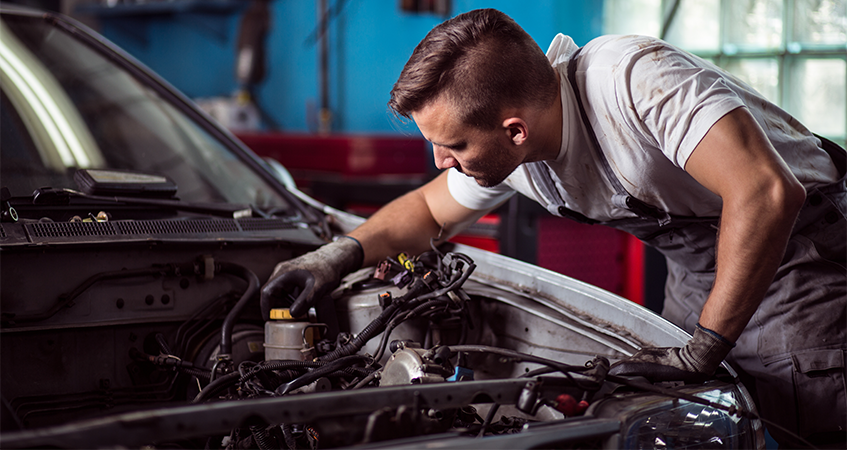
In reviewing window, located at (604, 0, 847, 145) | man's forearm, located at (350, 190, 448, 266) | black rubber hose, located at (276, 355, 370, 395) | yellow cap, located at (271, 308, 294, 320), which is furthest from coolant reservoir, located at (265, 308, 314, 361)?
window, located at (604, 0, 847, 145)

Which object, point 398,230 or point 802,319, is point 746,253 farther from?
point 398,230

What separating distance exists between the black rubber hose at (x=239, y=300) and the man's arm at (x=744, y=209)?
104cm

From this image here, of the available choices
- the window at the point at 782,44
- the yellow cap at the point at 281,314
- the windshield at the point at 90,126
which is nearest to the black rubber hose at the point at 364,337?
the yellow cap at the point at 281,314

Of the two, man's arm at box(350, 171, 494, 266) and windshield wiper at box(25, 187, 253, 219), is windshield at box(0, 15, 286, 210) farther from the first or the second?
man's arm at box(350, 171, 494, 266)

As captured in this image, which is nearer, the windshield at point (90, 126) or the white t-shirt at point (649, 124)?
the white t-shirt at point (649, 124)

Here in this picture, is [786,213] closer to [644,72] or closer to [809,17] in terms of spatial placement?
[644,72]

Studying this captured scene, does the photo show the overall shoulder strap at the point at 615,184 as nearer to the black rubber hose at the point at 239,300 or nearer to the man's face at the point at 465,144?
the man's face at the point at 465,144

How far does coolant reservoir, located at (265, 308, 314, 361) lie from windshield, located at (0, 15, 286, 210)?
1.69ft

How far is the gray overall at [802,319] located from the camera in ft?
4.92

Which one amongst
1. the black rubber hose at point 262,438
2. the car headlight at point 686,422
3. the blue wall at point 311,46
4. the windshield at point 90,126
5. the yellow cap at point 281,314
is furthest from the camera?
the blue wall at point 311,46

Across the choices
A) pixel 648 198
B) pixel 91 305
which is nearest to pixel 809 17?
pixel 648 198

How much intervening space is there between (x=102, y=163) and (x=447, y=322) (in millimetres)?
1083

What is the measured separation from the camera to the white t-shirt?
136 cm

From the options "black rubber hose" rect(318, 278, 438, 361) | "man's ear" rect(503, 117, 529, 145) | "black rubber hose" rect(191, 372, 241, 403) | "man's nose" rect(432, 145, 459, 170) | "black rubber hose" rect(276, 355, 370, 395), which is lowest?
"black rubber hose" rect(191, 372, 241, 403)
